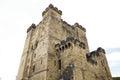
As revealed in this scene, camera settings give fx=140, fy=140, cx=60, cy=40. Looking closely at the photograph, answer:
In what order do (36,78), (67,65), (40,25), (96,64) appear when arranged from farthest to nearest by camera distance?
(40,25) → (96,64) → (36,78) → (67,65)

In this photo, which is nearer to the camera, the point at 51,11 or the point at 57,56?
the point at 57,56

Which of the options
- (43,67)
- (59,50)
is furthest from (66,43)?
(43,67)

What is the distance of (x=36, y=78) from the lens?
830 inches

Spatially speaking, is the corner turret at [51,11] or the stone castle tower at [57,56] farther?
the corner turret at [51,11]

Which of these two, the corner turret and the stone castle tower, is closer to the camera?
the stone castle tower

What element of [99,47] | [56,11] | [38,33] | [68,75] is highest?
[56,11]

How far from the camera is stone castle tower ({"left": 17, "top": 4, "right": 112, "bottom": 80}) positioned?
19656mm

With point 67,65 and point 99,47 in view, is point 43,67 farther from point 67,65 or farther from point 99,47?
point 99,47

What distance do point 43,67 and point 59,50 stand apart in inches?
155

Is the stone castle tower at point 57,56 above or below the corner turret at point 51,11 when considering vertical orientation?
below

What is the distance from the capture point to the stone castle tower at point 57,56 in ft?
64.5

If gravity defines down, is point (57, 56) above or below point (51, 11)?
below

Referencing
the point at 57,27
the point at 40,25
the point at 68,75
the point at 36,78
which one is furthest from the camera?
the point at 40,25

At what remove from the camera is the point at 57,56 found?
75.0 feet
